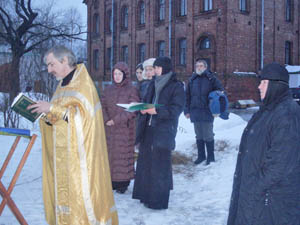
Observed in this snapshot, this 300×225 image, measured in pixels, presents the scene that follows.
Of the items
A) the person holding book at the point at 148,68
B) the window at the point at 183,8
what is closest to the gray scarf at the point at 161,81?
the person holding book at the point at 148,68

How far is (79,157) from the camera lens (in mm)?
3512

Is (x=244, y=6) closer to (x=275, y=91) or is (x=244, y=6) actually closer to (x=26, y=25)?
(x=26, y=25)

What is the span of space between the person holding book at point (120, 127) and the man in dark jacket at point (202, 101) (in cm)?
195

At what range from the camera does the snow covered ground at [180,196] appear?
181 inches

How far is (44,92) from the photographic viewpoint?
11266 mm

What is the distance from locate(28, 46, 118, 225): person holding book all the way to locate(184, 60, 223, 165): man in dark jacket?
12.9 ft

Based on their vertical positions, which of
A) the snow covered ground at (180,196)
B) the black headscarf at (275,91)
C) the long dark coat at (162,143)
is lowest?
the snow covered ground at (180,196)

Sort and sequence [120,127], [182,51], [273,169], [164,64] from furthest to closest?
[182,51] → [120,127] → [164,64] → [273,169]

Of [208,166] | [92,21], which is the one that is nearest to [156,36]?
[92,21]

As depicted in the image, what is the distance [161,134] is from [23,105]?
77.2 inches

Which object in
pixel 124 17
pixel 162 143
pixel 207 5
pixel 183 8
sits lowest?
pixel 162 143

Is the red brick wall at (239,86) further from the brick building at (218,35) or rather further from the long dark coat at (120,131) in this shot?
the long dark coat at (120,131)

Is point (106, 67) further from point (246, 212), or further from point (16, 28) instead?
point (246, 212)

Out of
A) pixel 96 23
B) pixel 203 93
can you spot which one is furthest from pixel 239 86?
pixel 96 23
